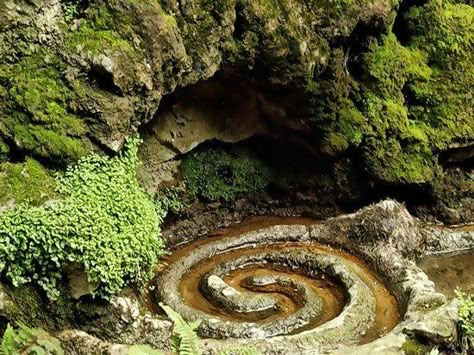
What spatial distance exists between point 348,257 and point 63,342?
5.61 metres

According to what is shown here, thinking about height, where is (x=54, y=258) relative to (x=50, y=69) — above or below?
below

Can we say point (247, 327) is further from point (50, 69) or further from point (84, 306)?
point (50, 69)

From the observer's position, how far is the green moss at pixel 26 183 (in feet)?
25.1

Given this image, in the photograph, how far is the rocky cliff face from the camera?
8.27 meters

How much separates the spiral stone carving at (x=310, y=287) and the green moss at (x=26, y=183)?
2.78 metres

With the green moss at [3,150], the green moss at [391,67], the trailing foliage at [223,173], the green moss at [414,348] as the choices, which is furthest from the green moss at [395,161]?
the green moss at [3,150]

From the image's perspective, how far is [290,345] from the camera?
823 cm

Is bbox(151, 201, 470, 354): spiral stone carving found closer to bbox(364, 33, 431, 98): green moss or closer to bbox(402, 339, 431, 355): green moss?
bbox(402, 339, 431, 355): green moss

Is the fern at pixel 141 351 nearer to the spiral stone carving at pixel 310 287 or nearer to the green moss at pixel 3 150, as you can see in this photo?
the spiral stone carving at pixel 310 287

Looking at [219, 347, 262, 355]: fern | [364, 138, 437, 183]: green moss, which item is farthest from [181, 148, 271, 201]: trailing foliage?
[219, 347, 262, 355]: fern

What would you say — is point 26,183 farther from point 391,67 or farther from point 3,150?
point 391,67

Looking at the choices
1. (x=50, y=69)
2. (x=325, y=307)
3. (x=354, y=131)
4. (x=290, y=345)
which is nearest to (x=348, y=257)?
(x=325, y=307)

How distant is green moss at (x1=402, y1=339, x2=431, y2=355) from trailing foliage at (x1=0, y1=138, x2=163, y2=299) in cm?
363

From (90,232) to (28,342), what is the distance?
1553 millimetres
